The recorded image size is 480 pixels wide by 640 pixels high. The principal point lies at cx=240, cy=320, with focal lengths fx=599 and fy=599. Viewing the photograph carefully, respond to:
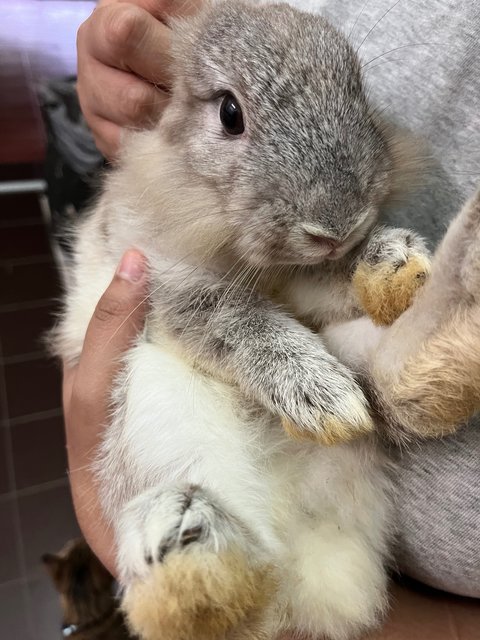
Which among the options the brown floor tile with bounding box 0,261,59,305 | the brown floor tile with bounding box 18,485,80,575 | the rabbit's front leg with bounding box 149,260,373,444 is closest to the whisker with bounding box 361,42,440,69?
the rabbit's front leg with bounding box 149,260,373,444

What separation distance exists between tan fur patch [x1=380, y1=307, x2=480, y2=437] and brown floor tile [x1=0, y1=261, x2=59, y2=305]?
3.58 m

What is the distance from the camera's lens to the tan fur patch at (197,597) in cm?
94

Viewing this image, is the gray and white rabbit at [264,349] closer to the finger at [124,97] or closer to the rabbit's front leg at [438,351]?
the rabbit's front leg at [438,351]

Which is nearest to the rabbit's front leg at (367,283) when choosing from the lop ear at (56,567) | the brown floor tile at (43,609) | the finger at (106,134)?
the finger at (106,134)

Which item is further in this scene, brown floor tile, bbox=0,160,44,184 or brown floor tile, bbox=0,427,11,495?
brown floor tile, bbox=0,160,44,184

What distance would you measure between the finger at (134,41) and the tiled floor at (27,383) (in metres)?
2.43

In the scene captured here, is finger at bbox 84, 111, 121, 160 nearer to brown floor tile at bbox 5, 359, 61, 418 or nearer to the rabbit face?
the rabbit face

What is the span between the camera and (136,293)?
1.36m

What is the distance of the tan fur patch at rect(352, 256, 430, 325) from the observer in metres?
1.05

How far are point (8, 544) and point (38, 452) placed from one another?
1.77 ft

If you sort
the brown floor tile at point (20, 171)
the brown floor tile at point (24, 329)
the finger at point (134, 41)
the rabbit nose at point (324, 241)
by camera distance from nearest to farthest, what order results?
1. the rabbit nose at point (324, 241)
2. the finger at point (134, 41)
3. the brown floor tile at point (24, 329)
4. the brown floor tile at point (20, 171)

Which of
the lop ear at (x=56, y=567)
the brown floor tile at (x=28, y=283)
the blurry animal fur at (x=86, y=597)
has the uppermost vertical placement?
the blurry animal fur at (x=86, y=597)

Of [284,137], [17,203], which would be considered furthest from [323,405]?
[17,203]

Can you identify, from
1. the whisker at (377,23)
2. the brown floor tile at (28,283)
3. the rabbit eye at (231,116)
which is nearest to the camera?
the rabbit eye at (231,116)
